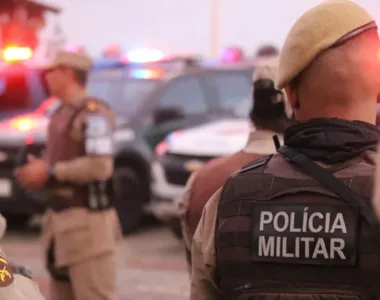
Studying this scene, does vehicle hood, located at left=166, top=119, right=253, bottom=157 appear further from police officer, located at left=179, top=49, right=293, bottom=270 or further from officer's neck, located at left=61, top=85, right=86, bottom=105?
police officer, located at left=179, top=49, right=293, bottom=270

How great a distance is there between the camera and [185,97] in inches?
422

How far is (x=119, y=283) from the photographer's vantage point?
7.64 meters

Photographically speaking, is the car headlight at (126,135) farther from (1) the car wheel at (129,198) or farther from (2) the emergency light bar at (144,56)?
(2) the emergency light bar at (144,56)

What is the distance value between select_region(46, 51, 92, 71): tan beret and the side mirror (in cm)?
510

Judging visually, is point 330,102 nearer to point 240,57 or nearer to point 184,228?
point 184,228

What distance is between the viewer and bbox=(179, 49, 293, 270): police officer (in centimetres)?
315

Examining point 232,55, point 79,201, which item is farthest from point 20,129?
point 79,201

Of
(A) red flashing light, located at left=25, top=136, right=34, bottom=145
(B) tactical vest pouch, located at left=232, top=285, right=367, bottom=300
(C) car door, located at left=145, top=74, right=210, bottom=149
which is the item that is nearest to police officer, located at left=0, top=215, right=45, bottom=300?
(B) tactical vest pouch, located at left=232, top=285, right=367, bottom=300

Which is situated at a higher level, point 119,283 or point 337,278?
point 337,278

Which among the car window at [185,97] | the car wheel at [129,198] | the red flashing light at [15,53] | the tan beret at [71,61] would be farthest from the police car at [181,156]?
the red flashing light at [15,53]

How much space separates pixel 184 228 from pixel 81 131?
1.51 meters

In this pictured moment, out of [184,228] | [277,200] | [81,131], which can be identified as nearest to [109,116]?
[81,131]

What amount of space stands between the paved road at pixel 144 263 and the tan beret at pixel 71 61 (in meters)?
2.20

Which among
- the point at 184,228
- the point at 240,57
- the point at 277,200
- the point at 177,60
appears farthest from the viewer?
the point at 240,57
